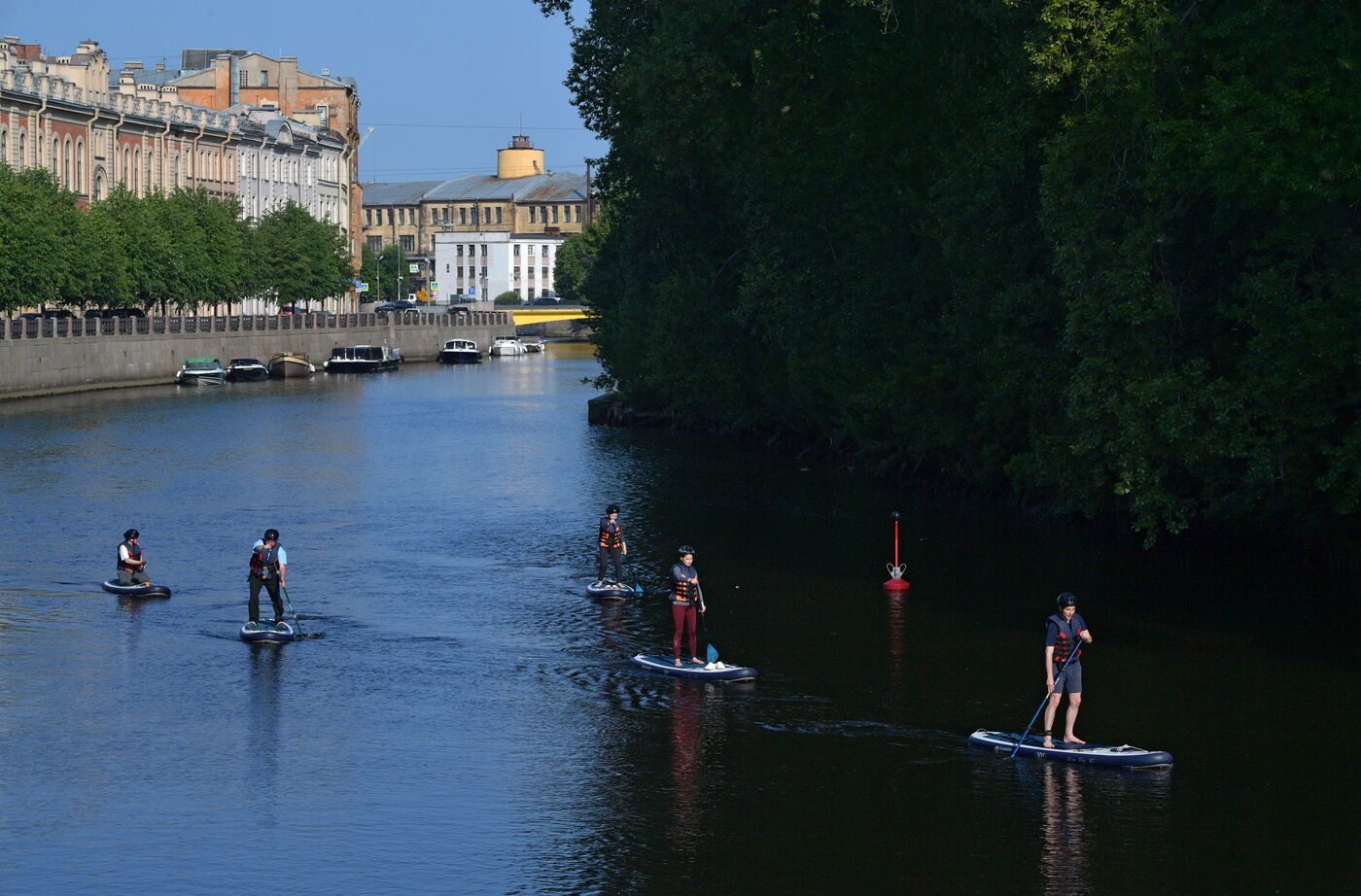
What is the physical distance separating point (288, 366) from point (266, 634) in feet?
296

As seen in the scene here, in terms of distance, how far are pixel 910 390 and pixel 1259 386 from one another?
1779 cm

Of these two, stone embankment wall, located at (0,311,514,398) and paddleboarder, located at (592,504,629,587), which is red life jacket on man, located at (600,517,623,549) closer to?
paddleboarder, located at (592,504,629,587)

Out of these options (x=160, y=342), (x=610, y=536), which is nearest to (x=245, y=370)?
(x=160, y=342)

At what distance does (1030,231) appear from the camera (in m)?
42.9

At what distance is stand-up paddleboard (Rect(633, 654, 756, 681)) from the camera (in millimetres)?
28125

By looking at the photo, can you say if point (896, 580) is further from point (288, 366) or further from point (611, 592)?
point (288, 366)

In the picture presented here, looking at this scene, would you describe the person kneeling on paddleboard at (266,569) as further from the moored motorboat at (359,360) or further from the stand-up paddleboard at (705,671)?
the moored motorboat at (359,360)

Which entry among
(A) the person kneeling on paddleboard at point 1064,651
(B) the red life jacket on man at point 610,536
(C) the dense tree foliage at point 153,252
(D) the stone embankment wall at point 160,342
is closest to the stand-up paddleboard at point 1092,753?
(A) the person kneeling on paddleboard at point 1064,651

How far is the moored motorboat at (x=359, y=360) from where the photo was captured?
131 m

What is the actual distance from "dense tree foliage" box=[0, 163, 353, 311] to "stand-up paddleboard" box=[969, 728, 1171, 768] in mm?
73030

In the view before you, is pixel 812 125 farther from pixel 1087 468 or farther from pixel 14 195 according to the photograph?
pixel 14 195

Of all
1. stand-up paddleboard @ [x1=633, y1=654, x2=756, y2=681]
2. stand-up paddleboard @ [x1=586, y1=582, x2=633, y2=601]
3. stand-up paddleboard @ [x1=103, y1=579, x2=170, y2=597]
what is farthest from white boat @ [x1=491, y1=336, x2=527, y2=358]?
stand-up paddleboard @ [x1=633, y1=654, x2=756, y2=681]

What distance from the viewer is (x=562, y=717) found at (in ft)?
85.7

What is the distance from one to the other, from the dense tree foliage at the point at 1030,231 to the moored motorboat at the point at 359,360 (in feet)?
216
